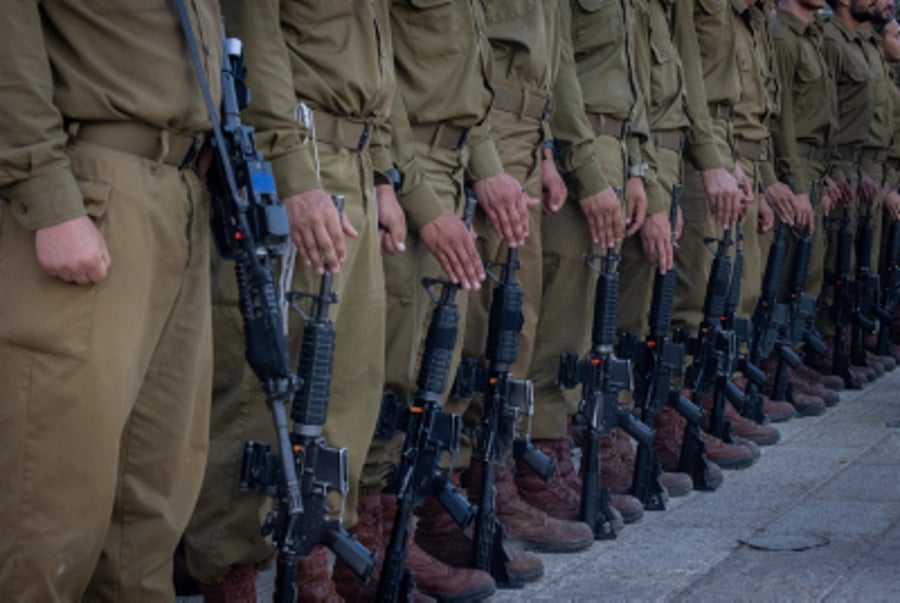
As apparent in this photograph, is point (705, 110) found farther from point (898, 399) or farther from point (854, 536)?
point (898, 399)

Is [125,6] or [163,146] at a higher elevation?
[125,6]

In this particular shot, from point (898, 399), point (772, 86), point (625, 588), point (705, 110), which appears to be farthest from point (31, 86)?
point (898, 399)

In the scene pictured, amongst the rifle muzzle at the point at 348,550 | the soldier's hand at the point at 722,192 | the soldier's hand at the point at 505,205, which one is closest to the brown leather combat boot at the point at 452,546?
the soldier's hand at the point at 505,205

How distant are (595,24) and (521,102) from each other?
0.77m

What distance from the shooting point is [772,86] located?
8.28m

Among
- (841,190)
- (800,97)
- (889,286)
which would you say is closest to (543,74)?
(800,97)

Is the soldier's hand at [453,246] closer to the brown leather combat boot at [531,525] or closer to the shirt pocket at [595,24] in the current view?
the brown leather combat boot at [531,525]

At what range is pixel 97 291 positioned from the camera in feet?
10.2

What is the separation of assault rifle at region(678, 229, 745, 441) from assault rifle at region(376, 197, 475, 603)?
104 inches

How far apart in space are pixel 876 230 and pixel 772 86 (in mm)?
2468

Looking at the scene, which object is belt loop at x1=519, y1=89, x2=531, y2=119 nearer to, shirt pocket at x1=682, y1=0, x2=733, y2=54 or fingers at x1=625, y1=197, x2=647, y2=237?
fingers at x1=625, y1=197, x2=647, y2=237

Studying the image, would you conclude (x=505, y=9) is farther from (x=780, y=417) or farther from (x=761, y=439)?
(x=780, y=417)

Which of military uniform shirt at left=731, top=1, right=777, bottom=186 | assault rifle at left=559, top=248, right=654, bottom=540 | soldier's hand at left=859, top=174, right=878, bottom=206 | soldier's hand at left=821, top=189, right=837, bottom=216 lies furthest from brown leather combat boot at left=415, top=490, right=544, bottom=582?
soldier's hand at left=859, top=174, right=878, bottom=206

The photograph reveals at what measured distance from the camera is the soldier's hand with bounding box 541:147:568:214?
5.66 meters
